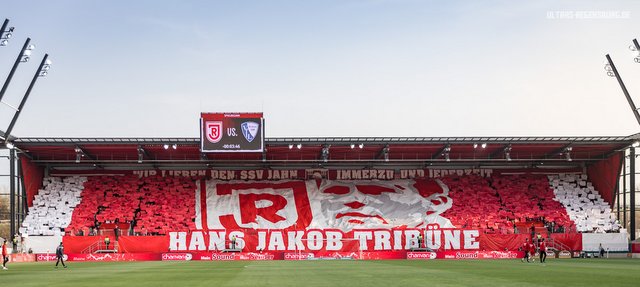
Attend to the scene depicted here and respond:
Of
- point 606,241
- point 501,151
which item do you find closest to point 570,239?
point 606,241

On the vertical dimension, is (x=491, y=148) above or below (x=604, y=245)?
above

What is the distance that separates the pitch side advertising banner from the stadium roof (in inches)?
90.5

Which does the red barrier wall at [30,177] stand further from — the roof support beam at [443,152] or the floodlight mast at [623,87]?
the floodlight mast at [623,87]

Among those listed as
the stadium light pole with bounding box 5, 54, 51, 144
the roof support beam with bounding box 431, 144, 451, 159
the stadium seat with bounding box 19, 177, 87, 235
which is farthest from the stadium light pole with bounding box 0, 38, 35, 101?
the roof support beam with bounding box 431, 144, 451, 159

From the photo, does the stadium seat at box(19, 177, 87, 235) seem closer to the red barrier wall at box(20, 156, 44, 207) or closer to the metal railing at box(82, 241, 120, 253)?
the red barrier wall at box(20, 156, 44, 207)

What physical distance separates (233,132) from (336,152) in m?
11.0

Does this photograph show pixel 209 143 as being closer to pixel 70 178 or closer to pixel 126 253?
pixel 126 253

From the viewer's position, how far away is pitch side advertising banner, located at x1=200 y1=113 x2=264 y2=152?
58.8 metres

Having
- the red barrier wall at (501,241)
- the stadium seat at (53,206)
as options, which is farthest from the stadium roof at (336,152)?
the red barrier wall at (501,241)

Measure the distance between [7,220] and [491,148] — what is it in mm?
42333

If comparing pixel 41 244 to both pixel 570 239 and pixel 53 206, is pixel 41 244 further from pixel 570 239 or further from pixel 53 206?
pixel 570 239

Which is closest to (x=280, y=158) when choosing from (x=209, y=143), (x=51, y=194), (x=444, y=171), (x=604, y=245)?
(x=209, y=143)

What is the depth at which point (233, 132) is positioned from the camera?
194 feet

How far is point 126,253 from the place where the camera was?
56.5m
